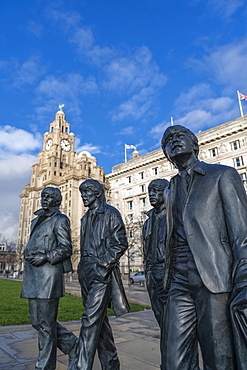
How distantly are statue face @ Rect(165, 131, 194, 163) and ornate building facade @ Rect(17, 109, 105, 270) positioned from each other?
61.4 meters

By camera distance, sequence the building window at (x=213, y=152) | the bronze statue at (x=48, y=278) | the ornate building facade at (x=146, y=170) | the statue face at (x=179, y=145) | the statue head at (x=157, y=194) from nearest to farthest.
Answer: the statue face at (x=179, y=145) < the bronze statue at (x=48, y=278) < the statue head at (x=157, y=194) < the ornate building facade at (x=146, y=170) < the building window at (x=213, y=152)

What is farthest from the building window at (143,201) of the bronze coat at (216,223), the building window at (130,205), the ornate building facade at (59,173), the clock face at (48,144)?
the clock face at (48,144)

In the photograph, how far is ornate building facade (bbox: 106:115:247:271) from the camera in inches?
1304

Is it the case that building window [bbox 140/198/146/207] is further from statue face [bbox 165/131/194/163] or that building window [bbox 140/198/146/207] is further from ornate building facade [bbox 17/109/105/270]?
statue face [bbox 165/131/194/163]

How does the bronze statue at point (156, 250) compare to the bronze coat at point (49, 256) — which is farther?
the bronze statue at point (156, 250)

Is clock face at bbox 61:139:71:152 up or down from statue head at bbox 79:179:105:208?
up

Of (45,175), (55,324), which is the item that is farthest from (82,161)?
(55,324)

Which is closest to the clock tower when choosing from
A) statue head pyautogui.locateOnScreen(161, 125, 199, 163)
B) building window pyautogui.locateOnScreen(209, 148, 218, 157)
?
building window pyautogui.locateOnScreen(209, 148, 218, 157)

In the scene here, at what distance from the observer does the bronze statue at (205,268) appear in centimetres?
190

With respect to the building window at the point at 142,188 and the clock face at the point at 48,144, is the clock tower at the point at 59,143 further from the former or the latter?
the building window at the point at 142,188

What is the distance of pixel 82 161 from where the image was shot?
230ft

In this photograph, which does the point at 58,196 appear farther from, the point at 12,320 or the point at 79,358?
the point at 12,320

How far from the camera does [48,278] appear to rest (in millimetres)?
3986

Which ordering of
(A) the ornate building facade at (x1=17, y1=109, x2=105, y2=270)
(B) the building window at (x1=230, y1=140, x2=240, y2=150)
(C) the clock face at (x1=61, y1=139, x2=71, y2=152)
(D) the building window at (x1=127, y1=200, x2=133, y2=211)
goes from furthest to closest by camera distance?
(C) the clock face at (x1=61, y1=139, x2=71, y2=152), (A) the ornate building facade at (x1=17, y1=109, x2=105, y2=270), (D) the building window at (x1=127, y1=200, x2=133, y2=211), (B) the building window at (x1=230, y1=140, x2=240, y2=150)
